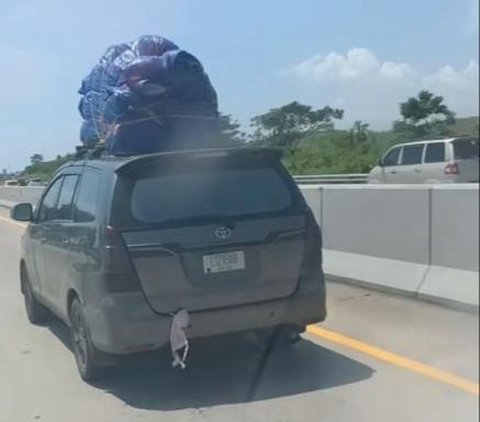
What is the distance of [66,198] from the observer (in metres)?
7.29

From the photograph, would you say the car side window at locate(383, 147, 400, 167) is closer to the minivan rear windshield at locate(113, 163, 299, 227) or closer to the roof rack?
the minivan rear windshield at locate(113, 163, 299, 227)

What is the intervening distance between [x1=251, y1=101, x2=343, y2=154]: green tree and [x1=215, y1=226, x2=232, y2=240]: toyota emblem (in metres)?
0.67

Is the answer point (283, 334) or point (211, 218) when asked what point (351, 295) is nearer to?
point (283, 334)

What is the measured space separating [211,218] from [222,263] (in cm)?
33

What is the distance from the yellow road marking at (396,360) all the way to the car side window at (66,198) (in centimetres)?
233

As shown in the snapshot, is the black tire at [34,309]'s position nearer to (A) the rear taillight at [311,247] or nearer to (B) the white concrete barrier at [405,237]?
(B) the white concrete barrier at [405,237]

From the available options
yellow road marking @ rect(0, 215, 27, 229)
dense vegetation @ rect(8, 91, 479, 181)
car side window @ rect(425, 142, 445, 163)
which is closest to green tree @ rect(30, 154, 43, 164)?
dense vegetation @ rect(8, 91, 479, 181)

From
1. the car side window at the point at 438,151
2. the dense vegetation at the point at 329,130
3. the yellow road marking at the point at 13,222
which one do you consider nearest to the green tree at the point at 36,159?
the dense vegetation at the point at 329,130

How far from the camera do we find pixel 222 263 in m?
5.68

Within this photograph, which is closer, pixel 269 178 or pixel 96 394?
pixel 96 394

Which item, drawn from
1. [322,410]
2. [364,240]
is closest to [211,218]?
[364,240]

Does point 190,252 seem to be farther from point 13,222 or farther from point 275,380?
point 13,222

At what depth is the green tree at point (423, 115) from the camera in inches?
105

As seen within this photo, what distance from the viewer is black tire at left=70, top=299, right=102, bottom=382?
6.00 metres
